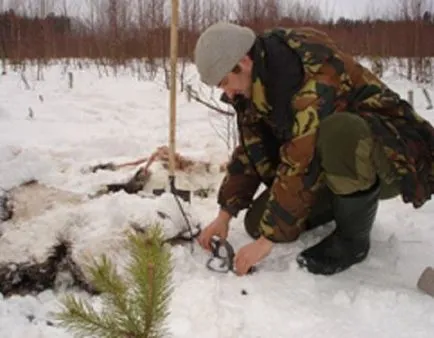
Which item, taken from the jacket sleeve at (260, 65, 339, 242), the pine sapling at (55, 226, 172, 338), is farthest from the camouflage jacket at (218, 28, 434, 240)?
the pine sapling at (55, 226, 172, 338)

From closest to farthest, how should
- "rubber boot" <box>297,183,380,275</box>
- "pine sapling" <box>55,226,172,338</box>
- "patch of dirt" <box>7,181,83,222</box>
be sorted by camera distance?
1. "pine sapling" <box>55,226,172,338</box>
2. "rubber boot" <box>297,183,380,275</box>
3. "patch of dirt" <box>7,181,83,222</box>

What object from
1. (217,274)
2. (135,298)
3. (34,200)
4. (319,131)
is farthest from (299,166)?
(34,200)

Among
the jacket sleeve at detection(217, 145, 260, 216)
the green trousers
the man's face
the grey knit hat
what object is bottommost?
the jacket sleeve at detection(217, 145, 260, 216)

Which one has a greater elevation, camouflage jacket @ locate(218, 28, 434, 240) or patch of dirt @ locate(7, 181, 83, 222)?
camouflage jacket @ locate(218, 28, 434, 240)

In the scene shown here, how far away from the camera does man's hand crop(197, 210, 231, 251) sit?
1.60 m

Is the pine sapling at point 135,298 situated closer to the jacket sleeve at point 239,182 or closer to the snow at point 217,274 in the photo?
the snow at point 217,274

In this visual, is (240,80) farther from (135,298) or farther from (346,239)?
(135,298)

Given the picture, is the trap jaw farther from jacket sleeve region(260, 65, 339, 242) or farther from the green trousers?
the green trousers

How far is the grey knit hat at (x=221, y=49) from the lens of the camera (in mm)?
1282

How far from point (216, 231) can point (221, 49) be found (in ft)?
1.98

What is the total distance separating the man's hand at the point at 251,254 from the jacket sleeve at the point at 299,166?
26 millimetres

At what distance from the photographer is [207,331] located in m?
1.13

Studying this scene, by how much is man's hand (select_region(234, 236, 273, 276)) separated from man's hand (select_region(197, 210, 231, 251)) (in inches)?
7.7

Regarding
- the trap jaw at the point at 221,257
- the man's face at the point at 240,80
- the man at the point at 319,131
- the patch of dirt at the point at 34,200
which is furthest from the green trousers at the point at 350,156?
the patch of dirt at the point at 34,200
